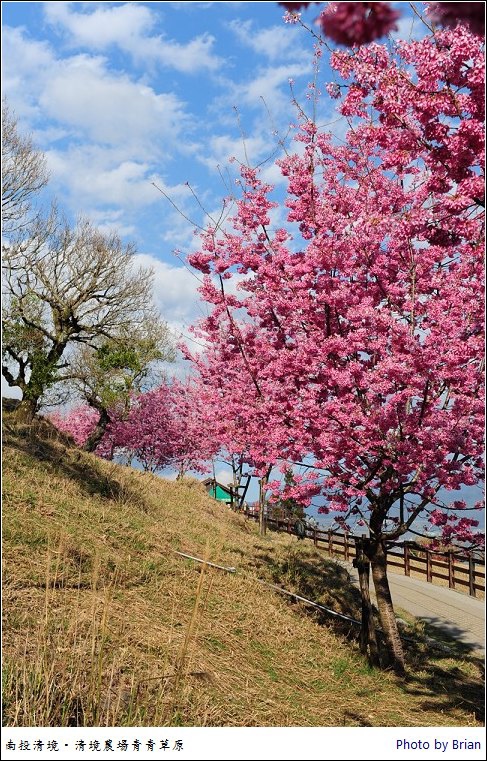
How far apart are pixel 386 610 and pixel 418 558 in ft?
20.5

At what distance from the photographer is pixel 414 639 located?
14656 millimetres

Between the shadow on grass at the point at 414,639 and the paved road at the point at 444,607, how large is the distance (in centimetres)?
39

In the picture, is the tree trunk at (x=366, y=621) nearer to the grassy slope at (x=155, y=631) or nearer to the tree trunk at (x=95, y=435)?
the grassy slope at (x=155, y=631)

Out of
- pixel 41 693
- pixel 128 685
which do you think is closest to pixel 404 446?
pixel 128 685

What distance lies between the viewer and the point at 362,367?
9.76m

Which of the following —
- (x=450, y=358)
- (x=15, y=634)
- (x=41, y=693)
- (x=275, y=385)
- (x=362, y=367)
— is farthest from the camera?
(x=275, y=385)

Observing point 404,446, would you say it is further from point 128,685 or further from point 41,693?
point 41,693

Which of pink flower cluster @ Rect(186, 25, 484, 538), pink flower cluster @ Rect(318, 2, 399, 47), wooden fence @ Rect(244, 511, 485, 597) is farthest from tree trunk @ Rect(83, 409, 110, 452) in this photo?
pink flower cluster @ Rect(318, 2, 399, 47)

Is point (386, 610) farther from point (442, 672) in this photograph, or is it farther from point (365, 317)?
point (365, 317)

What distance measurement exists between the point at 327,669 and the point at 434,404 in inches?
172

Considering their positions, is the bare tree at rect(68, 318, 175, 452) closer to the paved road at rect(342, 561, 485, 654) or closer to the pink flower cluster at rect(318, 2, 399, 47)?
the paved road at rect(342, 561, 485, 654)

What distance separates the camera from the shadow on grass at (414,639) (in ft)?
33.0

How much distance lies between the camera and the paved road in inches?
627

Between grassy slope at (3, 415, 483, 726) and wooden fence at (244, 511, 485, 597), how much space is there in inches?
74.1
